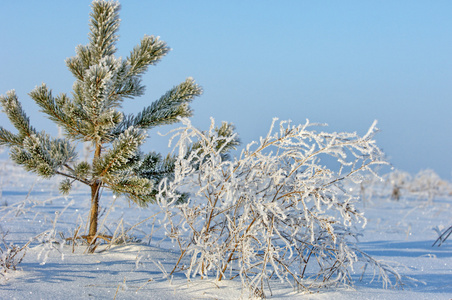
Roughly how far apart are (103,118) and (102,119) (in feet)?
0.06

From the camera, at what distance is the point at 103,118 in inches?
140

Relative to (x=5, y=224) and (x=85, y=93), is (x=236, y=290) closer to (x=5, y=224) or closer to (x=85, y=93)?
(x=85, y=93)

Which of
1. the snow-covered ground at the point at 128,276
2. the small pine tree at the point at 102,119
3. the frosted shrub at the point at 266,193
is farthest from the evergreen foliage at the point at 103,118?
the frosted shrub at the point at 266,193

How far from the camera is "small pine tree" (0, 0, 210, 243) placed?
3.49 meters

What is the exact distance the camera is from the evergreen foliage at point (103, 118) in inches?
137

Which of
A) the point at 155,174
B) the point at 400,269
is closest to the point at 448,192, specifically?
the point at 400,269

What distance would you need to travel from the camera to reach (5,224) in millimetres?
4590

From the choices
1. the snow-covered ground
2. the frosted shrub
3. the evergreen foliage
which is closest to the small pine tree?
the evergreen foliage

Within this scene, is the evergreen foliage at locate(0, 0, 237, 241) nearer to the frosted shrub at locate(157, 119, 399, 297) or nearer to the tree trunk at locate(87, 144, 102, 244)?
the tree trunk at locate(87, 144, 102, 244)

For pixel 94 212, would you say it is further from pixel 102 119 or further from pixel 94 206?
pixel 102 119

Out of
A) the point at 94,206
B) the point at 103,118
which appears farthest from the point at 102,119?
the point at 94,206

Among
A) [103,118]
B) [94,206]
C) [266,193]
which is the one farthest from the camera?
[94,206]

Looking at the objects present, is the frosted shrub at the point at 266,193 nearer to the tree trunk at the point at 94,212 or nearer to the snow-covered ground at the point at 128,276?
the snow-covered ground at the point at 128,276

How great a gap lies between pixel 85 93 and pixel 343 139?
229 centimetres
